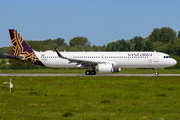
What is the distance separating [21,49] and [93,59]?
37.2ft

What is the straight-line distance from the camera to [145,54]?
1603 inches

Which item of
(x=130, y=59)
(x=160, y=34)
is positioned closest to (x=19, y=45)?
(x=130, y=59)

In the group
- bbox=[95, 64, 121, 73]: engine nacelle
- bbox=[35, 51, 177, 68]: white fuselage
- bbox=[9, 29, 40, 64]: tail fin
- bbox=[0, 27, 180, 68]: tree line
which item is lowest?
bbox=[95, 64, 121, 73]: engine nacelle

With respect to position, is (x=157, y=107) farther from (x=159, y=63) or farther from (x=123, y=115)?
(x=159, y=63)

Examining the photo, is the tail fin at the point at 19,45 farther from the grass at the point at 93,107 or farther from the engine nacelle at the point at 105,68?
the grass at the point at 93,107

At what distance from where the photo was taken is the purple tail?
41781 mm

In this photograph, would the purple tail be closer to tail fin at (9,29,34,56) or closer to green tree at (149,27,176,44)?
tail fin at (9,29,34,56)

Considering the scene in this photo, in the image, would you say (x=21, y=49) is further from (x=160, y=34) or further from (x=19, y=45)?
(x=160, y=34)

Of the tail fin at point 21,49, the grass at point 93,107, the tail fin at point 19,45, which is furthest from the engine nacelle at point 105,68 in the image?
the grass at point 93,107

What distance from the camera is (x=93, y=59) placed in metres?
41.1

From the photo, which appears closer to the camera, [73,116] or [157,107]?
[73,116]

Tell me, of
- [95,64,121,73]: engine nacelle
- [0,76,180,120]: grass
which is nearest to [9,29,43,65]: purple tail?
[95,64,121,73]: engine nacelle

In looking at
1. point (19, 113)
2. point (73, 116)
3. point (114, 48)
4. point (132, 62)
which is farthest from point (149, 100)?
point (114, 48)

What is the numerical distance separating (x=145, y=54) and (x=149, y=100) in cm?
2471
